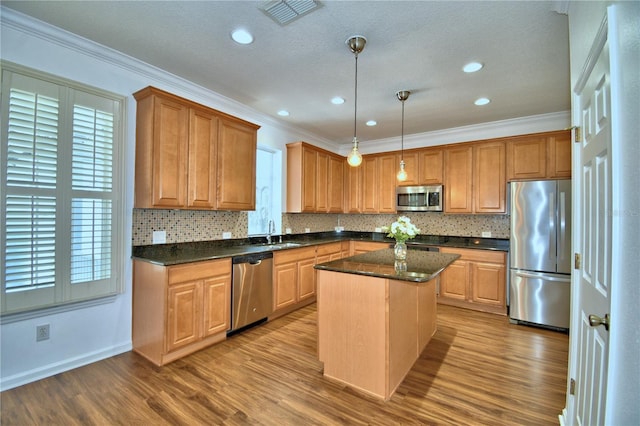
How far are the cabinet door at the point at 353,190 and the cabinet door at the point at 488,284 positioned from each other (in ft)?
7.32

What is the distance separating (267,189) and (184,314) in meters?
2.39

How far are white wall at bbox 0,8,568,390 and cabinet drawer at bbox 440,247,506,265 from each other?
3.97m

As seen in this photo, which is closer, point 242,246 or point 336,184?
point 242,246

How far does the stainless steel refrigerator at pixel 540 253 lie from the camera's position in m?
3.38

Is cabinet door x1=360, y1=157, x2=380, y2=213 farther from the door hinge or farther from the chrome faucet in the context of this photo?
the door hinge

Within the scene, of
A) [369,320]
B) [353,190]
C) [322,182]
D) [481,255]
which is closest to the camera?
[369,320]

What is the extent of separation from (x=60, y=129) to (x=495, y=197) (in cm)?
504

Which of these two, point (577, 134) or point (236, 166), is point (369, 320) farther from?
point (236, 166)

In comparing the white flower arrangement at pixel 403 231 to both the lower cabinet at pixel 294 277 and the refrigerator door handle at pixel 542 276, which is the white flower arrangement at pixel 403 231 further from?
the refrigerator door handle at pixel 542 276

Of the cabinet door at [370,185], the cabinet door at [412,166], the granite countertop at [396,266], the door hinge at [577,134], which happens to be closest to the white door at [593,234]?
the door hinge at [577,134]

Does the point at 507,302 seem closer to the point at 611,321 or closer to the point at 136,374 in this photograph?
the point at 611,321

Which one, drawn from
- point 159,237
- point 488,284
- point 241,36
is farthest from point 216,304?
point 488,284

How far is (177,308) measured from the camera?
260 centimetres

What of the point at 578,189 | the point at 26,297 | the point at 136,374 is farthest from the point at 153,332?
the point at 578,189
